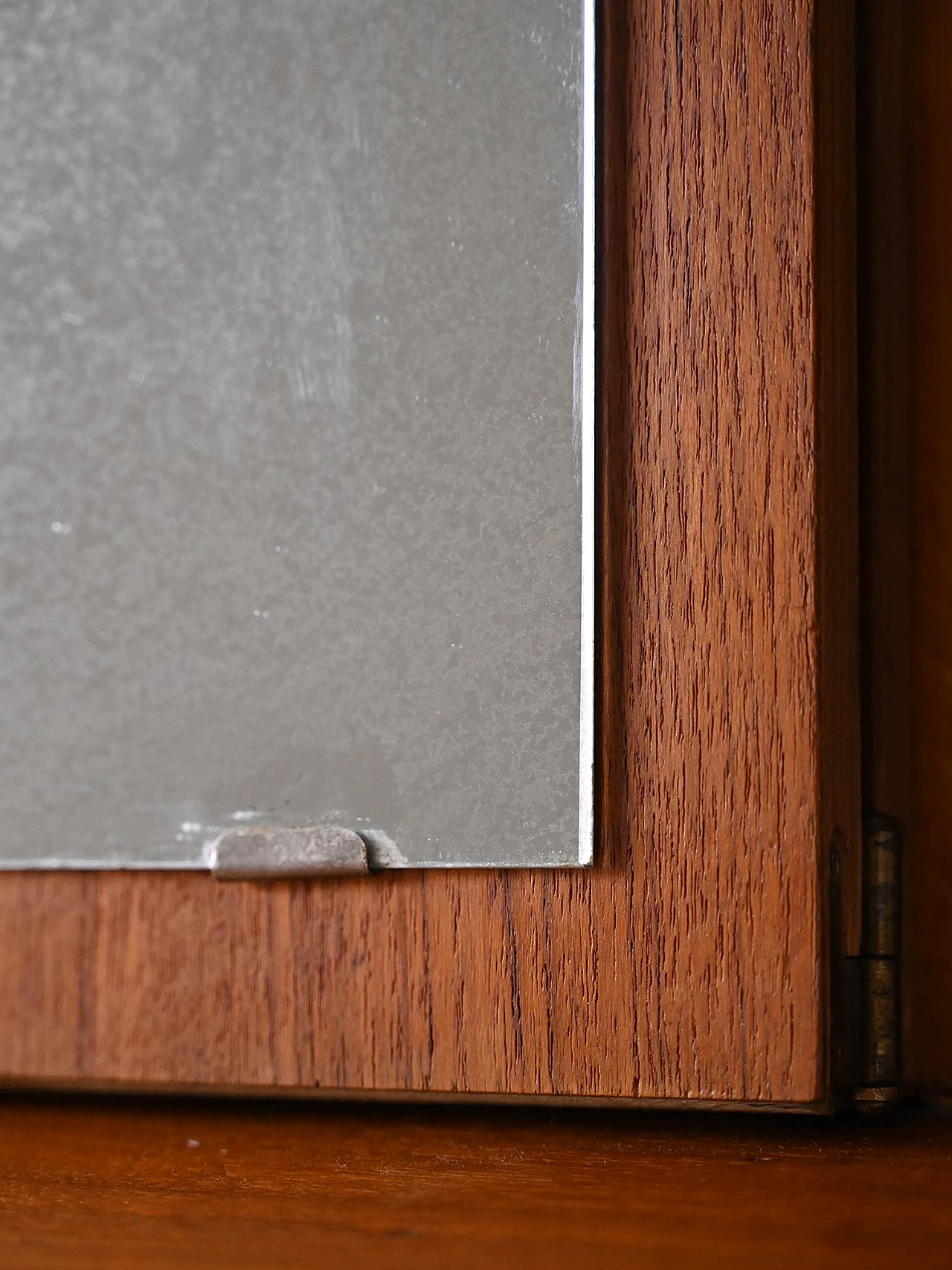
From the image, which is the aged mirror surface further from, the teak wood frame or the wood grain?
the wood grain

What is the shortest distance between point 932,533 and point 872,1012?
0.17 m

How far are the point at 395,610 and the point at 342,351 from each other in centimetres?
10

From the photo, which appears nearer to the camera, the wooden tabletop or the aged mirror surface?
the wooden tabletop

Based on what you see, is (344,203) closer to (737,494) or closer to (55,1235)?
(737,494)

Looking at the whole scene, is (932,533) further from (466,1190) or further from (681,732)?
(466,1190)

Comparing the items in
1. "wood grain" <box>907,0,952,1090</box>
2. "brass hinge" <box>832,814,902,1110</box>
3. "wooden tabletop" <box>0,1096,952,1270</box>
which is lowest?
"wooden tabletop" <box>0,1096,952,1270</box>

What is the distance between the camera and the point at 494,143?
0.43 metres

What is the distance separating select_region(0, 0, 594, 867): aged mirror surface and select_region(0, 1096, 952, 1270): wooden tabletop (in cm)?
9

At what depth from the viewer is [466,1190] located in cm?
34

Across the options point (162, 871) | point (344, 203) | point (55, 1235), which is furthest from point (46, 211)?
point (55, 1235)

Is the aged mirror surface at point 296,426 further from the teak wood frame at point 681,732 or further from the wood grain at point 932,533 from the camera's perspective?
the wood grain at point 932,533

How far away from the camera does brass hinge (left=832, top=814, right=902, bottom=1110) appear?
390 mm

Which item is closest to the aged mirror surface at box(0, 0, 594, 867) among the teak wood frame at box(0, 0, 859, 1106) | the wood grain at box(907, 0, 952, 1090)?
the teak wood frame at box(0, 0, 859, 1106)

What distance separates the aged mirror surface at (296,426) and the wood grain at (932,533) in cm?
13
